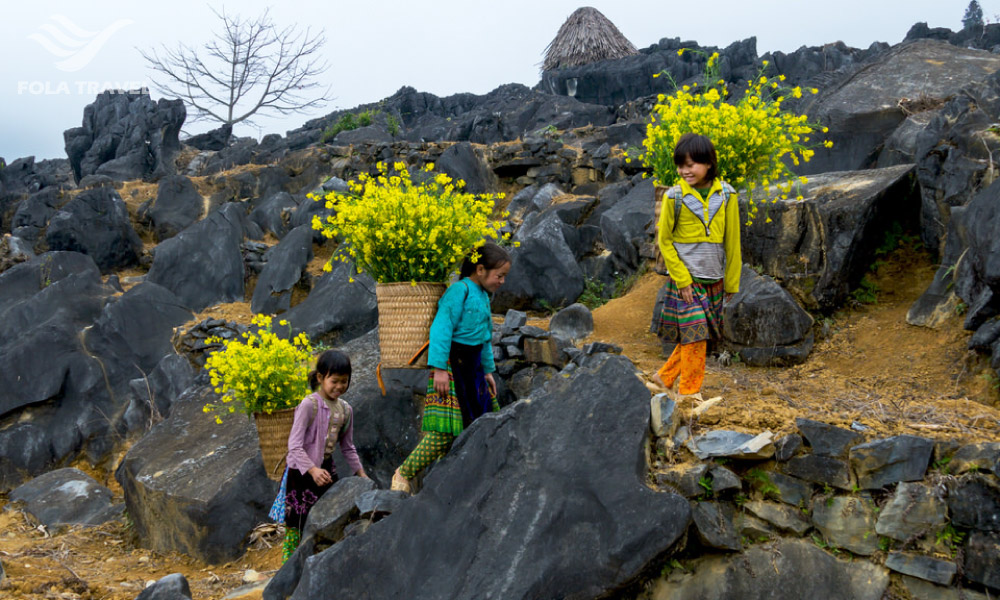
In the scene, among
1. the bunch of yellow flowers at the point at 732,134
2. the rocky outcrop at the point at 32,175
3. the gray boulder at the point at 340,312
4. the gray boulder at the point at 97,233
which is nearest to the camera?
the bunch of yellow flowers at the point at 732,134

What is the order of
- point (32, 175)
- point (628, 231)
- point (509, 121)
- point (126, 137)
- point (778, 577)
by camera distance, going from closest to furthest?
point (778, 577) → point (628, 231) → point (509, 121) → point (126, 137) → point (32, 175)

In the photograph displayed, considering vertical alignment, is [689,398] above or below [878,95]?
below

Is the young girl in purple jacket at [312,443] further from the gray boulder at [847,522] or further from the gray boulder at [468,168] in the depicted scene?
the gray boulder at [468,168]

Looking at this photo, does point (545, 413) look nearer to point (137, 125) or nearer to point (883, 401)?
point (883, 401)

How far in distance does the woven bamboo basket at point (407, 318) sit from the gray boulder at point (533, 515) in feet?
2.05

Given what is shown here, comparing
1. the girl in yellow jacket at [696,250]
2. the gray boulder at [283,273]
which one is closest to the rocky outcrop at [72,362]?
the gray boulder at [283,273]

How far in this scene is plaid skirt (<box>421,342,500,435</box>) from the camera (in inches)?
149

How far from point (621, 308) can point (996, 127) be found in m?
3.17

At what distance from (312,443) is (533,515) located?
4.95 feet

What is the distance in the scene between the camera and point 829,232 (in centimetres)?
550

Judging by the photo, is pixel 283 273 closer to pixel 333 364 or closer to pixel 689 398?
pixel 333 364

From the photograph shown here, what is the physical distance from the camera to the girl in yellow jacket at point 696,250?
3625 millimetres

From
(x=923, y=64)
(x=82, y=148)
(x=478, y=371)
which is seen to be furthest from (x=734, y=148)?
(x=82, y=148)

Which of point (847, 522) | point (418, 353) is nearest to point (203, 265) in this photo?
point (418, 353)
